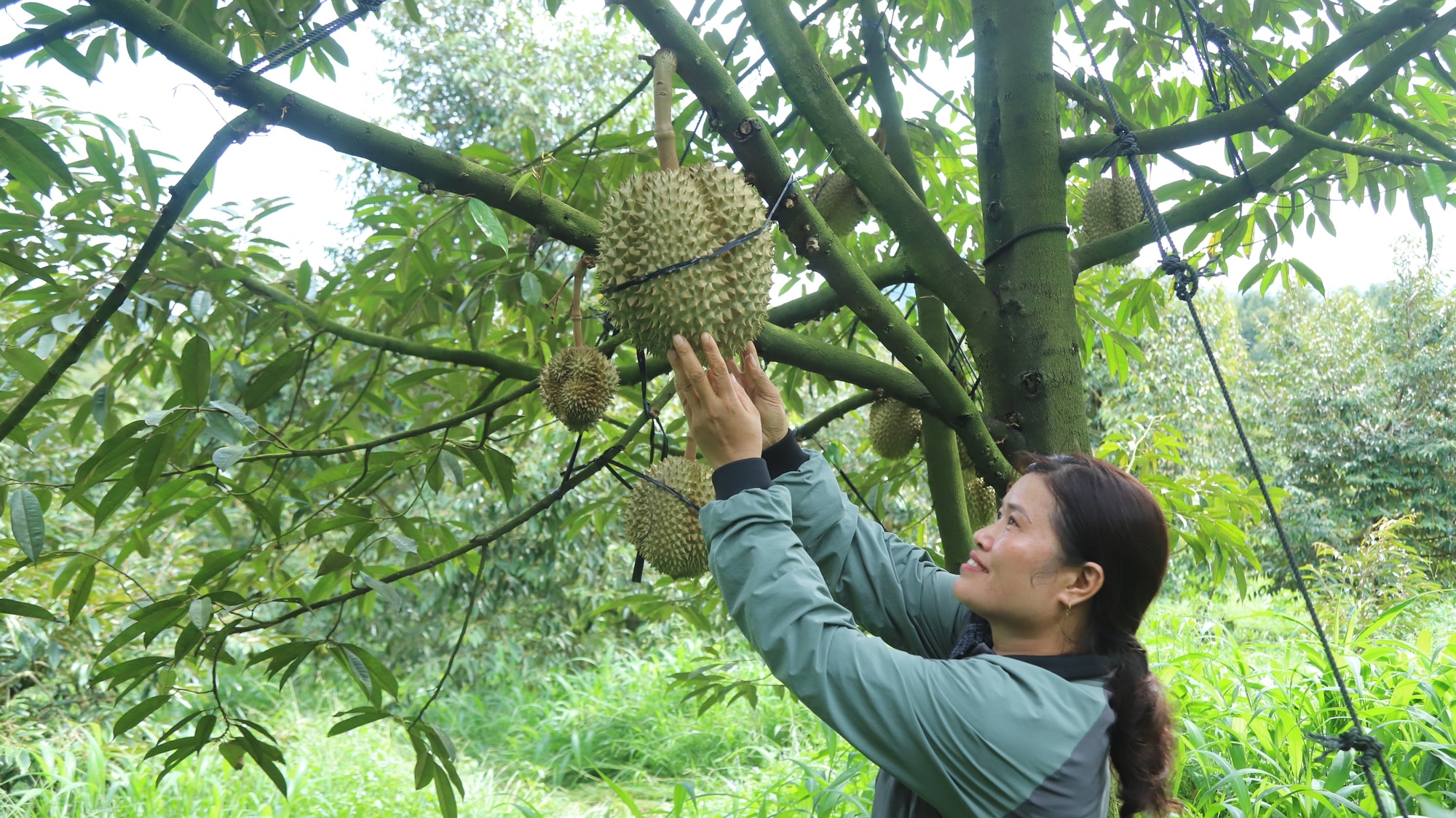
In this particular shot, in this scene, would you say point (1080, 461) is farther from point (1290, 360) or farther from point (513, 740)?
point (1290, 360)

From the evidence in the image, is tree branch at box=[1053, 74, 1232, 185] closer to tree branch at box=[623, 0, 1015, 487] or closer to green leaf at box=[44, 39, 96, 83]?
tree branch at box=[623, 0, 1015, 487]

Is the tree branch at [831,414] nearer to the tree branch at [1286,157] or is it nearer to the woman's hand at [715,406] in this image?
the tree branch at [1286,157]

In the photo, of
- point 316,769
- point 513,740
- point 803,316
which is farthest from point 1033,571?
point 513,740

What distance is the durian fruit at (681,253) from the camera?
3.44ft

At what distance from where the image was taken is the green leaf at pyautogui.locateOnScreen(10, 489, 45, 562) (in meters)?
1.29

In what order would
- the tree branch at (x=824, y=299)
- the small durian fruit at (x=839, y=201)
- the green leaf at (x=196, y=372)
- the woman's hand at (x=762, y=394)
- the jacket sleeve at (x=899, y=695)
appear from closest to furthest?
the jacket sleeve at (x=899, y=695)
the woman's hand at (x=762, y=394)
the green leaf at (x=196, y=372)
the tree branch at (x=824, y=299)
the small durian fruit at (x=839, y=201)

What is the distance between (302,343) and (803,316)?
893 mm

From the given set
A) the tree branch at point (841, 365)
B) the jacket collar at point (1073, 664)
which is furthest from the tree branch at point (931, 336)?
the jacket collar at point (1073, 664)

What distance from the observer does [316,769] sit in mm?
4969

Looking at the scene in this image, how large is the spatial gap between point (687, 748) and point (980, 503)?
4.05 meters

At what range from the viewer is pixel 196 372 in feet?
4.36

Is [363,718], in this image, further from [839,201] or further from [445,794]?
[839,201]

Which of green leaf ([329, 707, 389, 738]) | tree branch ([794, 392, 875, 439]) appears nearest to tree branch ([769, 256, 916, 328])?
tree branch ([794, 392, 875, 439])

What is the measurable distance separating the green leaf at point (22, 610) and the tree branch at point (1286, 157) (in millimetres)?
1641
